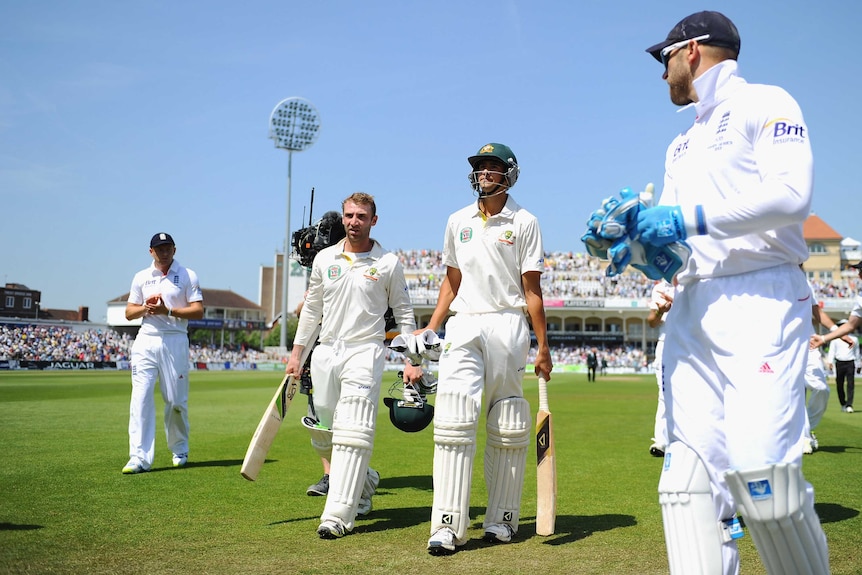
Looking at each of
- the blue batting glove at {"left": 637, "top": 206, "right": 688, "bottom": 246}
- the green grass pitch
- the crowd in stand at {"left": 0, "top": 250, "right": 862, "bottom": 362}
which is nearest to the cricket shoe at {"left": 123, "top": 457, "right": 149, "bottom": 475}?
the green grass pitch

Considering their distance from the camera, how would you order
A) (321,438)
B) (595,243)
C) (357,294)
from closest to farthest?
(595,243) < (357,294) < (321,438)

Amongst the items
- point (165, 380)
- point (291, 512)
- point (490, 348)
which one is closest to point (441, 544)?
point (490, 348)

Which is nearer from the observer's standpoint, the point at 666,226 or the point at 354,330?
the point at 666,226

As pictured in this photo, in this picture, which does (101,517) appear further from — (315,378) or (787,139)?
(787,139)

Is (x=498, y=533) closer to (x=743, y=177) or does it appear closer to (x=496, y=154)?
(x=496, y=154)

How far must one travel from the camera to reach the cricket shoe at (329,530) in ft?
17.2

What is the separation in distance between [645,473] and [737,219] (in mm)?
5975

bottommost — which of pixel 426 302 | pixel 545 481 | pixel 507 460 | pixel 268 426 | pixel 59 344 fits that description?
pixel 59 344

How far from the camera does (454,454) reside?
16.6ft

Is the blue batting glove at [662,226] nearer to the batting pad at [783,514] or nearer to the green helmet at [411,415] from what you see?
the batting pad at [783,514]

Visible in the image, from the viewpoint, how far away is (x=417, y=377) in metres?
5.63

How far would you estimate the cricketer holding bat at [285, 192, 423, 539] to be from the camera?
5691mm

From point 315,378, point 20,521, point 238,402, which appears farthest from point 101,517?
point 238,402

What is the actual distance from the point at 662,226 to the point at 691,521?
1155 millimetres
